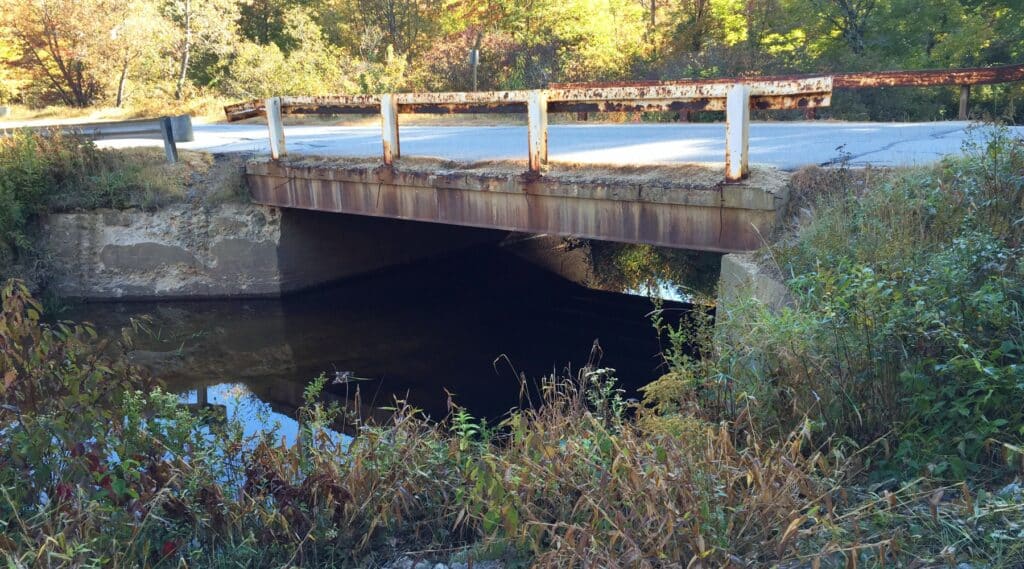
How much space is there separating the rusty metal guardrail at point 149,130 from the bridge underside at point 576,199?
2.73m

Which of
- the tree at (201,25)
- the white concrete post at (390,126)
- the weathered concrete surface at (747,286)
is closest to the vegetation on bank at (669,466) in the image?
the weathered concrete surface at (747,286)

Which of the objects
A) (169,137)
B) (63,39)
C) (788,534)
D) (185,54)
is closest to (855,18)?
(169,137)

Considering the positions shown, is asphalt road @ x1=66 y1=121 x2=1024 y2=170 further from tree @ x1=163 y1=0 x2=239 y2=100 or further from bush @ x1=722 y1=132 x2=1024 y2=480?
tree @ x1=163 y1=0 x2=239 y2=100

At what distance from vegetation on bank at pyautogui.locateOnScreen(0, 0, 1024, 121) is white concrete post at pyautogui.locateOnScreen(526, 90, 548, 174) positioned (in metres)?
11.2

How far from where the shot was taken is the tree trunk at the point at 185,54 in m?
28.4

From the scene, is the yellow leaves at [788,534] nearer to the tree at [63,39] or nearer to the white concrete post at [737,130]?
the white concrete post at [737,130]

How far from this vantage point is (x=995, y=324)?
3.58 meters

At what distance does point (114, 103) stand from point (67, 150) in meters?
18.8

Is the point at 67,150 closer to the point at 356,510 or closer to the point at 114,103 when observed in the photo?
the point at 356,510

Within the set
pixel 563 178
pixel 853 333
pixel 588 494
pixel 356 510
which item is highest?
pixel 563 178

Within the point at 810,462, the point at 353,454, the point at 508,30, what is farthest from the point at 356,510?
the point at 508,30

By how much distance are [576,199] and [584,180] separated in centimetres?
21

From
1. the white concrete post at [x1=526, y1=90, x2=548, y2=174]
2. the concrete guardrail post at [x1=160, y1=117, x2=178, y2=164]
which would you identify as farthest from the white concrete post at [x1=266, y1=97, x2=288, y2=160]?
the white concrete post at [x1=526, y1=90, x2=548, y2=174]

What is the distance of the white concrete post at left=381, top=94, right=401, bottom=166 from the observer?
902 centimetres
